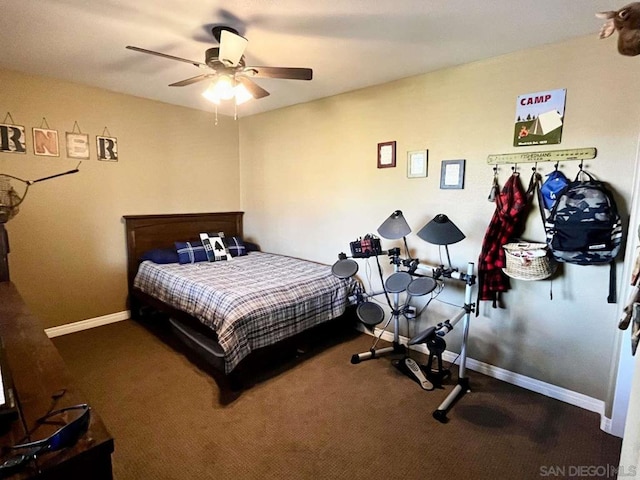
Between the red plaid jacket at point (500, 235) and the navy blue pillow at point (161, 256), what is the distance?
3.05m

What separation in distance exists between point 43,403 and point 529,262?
2.55m

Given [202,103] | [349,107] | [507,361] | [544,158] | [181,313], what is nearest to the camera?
[544,158]

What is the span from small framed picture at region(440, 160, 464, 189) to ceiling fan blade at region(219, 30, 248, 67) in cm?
177

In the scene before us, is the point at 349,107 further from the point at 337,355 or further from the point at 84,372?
the point at 84,372

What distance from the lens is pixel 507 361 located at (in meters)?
2.63

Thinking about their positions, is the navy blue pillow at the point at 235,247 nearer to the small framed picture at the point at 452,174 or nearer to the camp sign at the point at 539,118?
the small framed picture at the point at 452,174

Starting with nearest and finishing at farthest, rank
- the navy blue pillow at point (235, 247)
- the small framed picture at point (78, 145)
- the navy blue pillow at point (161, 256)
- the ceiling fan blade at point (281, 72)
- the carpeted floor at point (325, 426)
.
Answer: the carpeted floor at point (325, 426) < the ceiling fan blade at point (281, 72) < the small framed picture at point (78, 145) < the navy blue pillow at point (161, 256) < the navy blue pillow at point (235, 247)

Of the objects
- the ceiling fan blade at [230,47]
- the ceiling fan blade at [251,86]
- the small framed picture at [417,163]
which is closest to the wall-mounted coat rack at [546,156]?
the small framed picture at [417,163]

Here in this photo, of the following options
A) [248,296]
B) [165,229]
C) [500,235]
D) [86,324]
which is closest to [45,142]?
[165,229]

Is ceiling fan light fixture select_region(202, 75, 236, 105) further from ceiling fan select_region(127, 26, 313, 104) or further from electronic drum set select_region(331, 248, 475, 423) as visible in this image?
electronic drum set select_region(331, 248, 475, 423)

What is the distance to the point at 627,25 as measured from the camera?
1112 millimetres

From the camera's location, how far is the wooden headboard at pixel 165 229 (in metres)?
3.78

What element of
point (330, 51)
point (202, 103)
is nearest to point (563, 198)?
point (330, 51)

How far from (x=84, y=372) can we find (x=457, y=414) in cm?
279
